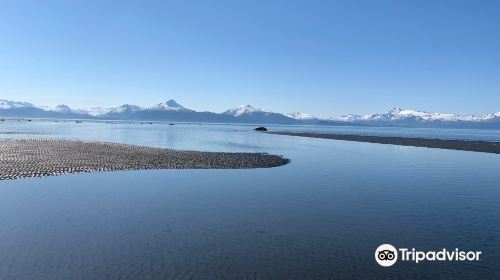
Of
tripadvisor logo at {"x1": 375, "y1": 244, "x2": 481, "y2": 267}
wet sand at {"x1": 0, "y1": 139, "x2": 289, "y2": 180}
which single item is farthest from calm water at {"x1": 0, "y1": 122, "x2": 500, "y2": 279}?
wet sand at {"x1": 0, "y1": 139, "x2": 289, "y2": 180}

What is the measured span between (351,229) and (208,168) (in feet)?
70.7

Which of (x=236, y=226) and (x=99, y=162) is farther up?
(x=99, y=162)

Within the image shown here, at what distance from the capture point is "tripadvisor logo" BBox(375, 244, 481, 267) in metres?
14.0

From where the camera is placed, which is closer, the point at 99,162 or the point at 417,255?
the point at 417,255

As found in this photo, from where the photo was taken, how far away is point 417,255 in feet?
47.1

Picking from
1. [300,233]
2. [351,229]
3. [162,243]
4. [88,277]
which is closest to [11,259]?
[88,277]

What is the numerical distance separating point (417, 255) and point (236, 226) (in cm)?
733

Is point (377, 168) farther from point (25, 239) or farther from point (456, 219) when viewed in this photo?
point (25, 239)

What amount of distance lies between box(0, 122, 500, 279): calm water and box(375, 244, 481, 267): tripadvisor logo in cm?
38

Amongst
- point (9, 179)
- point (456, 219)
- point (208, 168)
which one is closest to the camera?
point (456, 219)

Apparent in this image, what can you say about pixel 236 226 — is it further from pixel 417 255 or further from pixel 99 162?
pixel 99 162

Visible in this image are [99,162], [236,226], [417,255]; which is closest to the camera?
[417,255]

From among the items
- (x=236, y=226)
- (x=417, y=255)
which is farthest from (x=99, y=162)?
(x=417, y=255)

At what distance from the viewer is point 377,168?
132 ft
